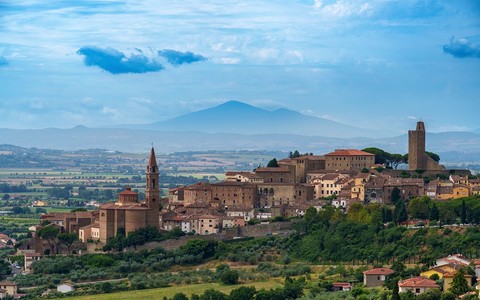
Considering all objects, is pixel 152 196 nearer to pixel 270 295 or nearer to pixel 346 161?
pixel 346 161

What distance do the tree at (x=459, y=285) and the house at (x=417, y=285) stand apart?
3.35 feet

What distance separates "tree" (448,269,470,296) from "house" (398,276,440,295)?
1.02m

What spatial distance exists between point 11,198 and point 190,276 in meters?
74.4

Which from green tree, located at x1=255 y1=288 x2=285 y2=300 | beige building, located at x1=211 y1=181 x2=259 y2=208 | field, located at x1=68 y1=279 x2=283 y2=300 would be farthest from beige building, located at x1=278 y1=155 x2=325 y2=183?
green tree, located at x1=255 y1=288 x2=285 y2=300

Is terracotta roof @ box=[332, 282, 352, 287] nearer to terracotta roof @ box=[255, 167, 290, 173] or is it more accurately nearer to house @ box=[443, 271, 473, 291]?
house @ box=[443, 271, 473, 291]

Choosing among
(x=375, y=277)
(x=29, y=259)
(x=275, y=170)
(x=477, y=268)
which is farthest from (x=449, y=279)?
(x=275, y=170)

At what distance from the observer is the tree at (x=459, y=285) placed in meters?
42.1

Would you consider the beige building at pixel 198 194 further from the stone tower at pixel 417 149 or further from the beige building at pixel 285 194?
the stone tower at pixel 417 149

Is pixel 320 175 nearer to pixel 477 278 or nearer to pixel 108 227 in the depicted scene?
pixel 108 227

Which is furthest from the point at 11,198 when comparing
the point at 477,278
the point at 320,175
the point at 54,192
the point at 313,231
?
the point at 477,278

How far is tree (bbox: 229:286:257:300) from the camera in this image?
49.0m

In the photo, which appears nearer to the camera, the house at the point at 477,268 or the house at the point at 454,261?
the house at the point at 477,268

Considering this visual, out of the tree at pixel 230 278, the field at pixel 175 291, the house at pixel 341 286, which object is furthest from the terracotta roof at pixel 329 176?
the house at pixel 341 286

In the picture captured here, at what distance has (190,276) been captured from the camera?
57.2 metres
